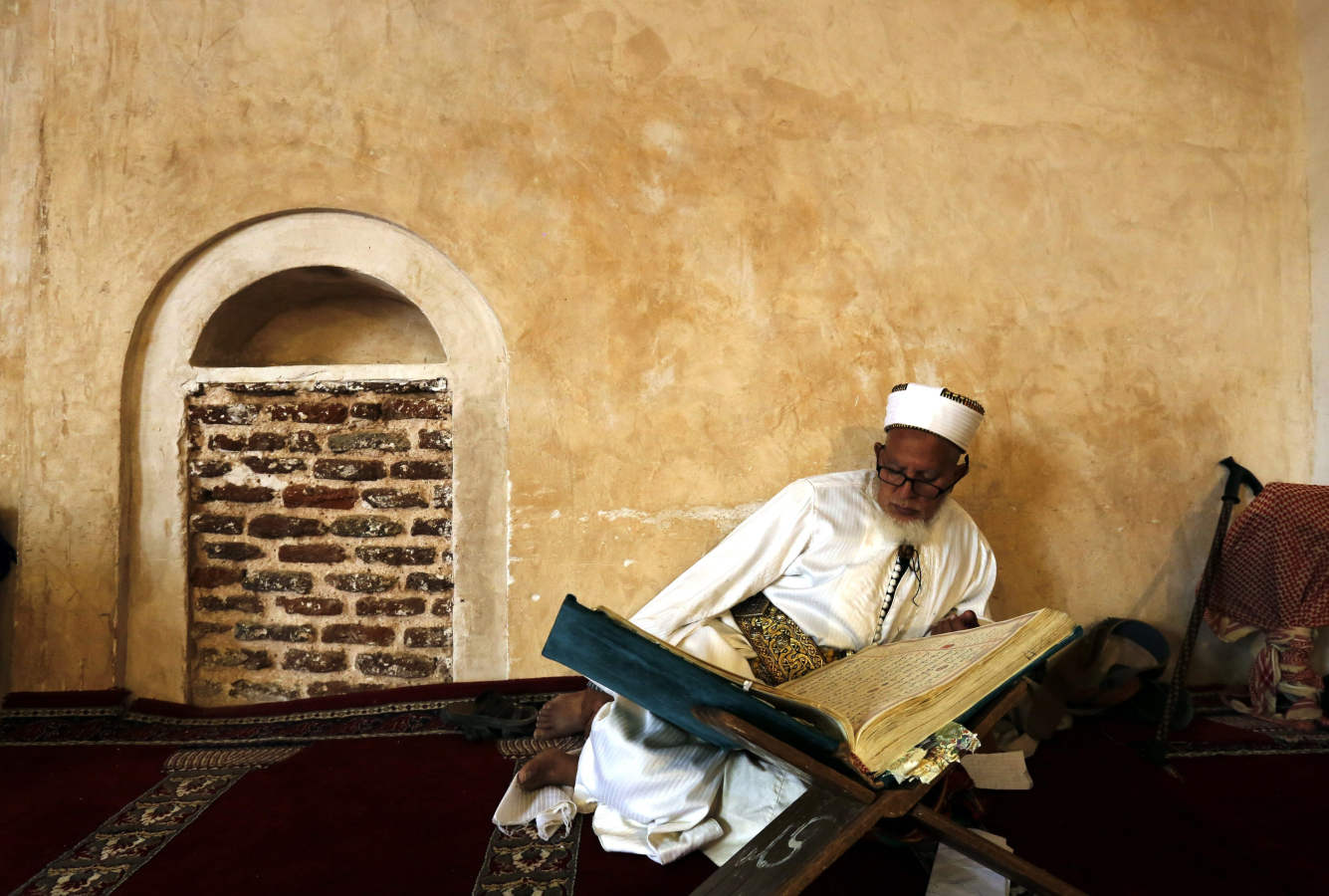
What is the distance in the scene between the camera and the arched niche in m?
2.95

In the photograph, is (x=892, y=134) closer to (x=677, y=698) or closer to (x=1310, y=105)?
(x=1310, y=105)

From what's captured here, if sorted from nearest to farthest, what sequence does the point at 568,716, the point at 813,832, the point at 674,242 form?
the point at 813,832, the point at 568,716, the point at 674,242

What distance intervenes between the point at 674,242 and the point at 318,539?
1837 millimetres

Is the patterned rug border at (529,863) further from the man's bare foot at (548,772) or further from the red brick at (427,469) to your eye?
the red brick at (427,469)

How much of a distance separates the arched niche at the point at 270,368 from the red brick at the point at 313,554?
0.37 meters

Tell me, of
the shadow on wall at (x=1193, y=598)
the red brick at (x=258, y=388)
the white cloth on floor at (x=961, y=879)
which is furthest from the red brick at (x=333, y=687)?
the shadow on wall at (x=1193, y=598)

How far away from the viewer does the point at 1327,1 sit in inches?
128

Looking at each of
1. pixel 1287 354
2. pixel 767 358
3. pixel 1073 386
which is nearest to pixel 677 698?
pixel 767 358

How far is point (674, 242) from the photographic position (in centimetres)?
299

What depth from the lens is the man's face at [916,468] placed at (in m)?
2.34

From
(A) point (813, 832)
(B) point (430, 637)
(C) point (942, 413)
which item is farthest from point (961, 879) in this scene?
(B) point (430, 637)

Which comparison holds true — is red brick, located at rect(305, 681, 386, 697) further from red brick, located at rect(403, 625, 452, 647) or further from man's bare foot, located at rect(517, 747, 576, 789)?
man's bare foot, located at rect(517, 747, 576, 789)

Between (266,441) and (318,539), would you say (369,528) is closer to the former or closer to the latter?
(318,539)

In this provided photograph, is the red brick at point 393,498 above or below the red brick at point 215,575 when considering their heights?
above
